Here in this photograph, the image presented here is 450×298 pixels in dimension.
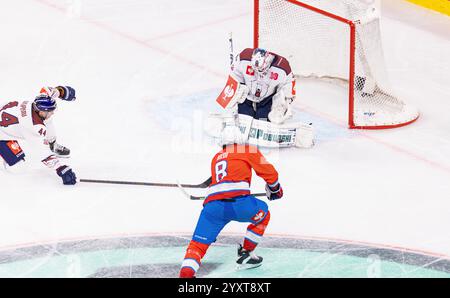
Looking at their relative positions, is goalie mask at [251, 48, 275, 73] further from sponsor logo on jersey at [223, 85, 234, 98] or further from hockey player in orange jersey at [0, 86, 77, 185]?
hockey player in orange jersey at [0, 86, 77, 185]

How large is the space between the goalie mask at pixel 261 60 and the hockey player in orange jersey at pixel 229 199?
1.33 meters

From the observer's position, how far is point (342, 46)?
7469mm

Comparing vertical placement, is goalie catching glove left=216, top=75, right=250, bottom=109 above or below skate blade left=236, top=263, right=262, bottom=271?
above

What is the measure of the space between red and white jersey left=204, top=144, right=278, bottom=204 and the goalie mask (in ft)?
4.43

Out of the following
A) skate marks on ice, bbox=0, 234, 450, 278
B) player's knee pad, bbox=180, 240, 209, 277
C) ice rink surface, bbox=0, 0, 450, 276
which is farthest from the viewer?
ice rink surface, bbox=0, 0, 450, 276

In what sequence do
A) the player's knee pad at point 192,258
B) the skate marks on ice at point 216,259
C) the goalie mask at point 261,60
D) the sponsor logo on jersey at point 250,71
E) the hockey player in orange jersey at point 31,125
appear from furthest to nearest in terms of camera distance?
the sponsor logo on jersey at point 250,71
the goalie mask at point 261,60
the hockey player in orange jersey at point 31,125
the skate marks on ice at point 216,259
the player's knee pad at point 192,258

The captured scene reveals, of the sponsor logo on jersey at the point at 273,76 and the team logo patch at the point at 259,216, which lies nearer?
the team logo patch at the point at 259,216

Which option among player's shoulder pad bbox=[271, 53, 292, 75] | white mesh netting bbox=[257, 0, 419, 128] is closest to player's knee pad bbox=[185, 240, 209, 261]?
player's shoulder pad bbox=[271, 53, 292, 75]

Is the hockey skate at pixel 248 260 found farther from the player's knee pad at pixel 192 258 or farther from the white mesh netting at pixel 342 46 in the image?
the white mesh netting at pixel 342 46

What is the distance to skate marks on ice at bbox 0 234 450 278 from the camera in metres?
5.50

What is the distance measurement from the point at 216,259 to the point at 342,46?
243 centimetres

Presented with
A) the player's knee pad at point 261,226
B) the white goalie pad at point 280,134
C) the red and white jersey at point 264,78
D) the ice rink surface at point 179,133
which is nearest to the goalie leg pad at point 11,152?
the ice rink surface at point 179,133

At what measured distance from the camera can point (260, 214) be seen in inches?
212

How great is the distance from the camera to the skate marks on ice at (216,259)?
5500mm
